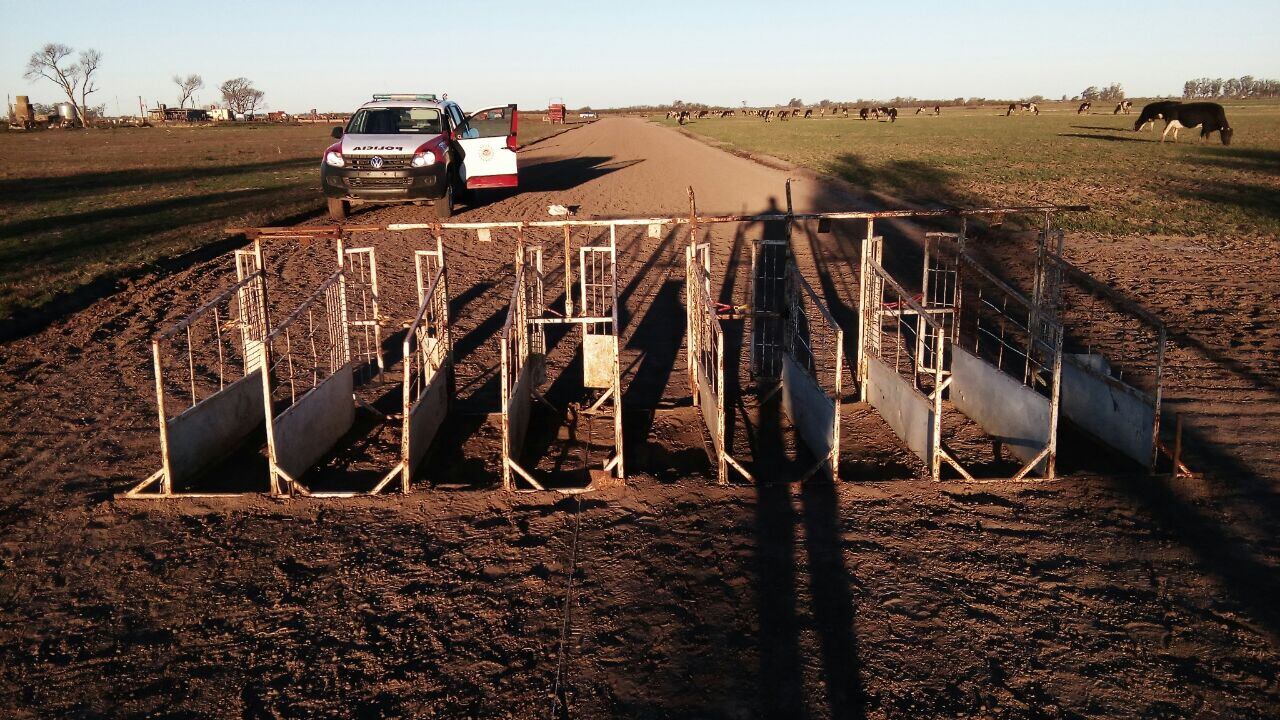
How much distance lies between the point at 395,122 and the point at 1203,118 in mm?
42553

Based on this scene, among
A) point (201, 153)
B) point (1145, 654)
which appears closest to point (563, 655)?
point (1145, 654)

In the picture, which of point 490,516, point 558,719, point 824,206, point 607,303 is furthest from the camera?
point 824,206

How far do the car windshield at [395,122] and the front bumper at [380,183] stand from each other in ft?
3.13

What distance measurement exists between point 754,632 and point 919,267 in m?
12.2

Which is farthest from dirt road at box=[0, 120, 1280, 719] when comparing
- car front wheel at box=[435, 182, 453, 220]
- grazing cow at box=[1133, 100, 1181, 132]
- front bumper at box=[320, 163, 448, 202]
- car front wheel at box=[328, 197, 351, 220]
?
grazing cow at box=[1133, 100, 1181, 132]

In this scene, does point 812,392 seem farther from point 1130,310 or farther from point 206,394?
point 206,394

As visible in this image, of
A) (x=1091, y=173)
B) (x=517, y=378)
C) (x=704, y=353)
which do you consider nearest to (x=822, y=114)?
(x=1091, y=173)

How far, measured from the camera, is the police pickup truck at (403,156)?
18016mm

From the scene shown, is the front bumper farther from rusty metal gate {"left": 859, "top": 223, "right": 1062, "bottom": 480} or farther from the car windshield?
rusty metal gate {"left": 859, "top": 223, "right": 1062, "bottom": 480}

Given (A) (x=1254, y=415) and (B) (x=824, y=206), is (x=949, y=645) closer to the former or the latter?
(A) (x=1254, y=415)

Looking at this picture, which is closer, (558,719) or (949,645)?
(558,719)

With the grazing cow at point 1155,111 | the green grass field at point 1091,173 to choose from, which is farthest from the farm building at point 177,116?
the grazing cow at point 1155,111

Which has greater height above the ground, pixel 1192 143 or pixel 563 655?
pixel 1192 143

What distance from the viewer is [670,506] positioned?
21.6ft
